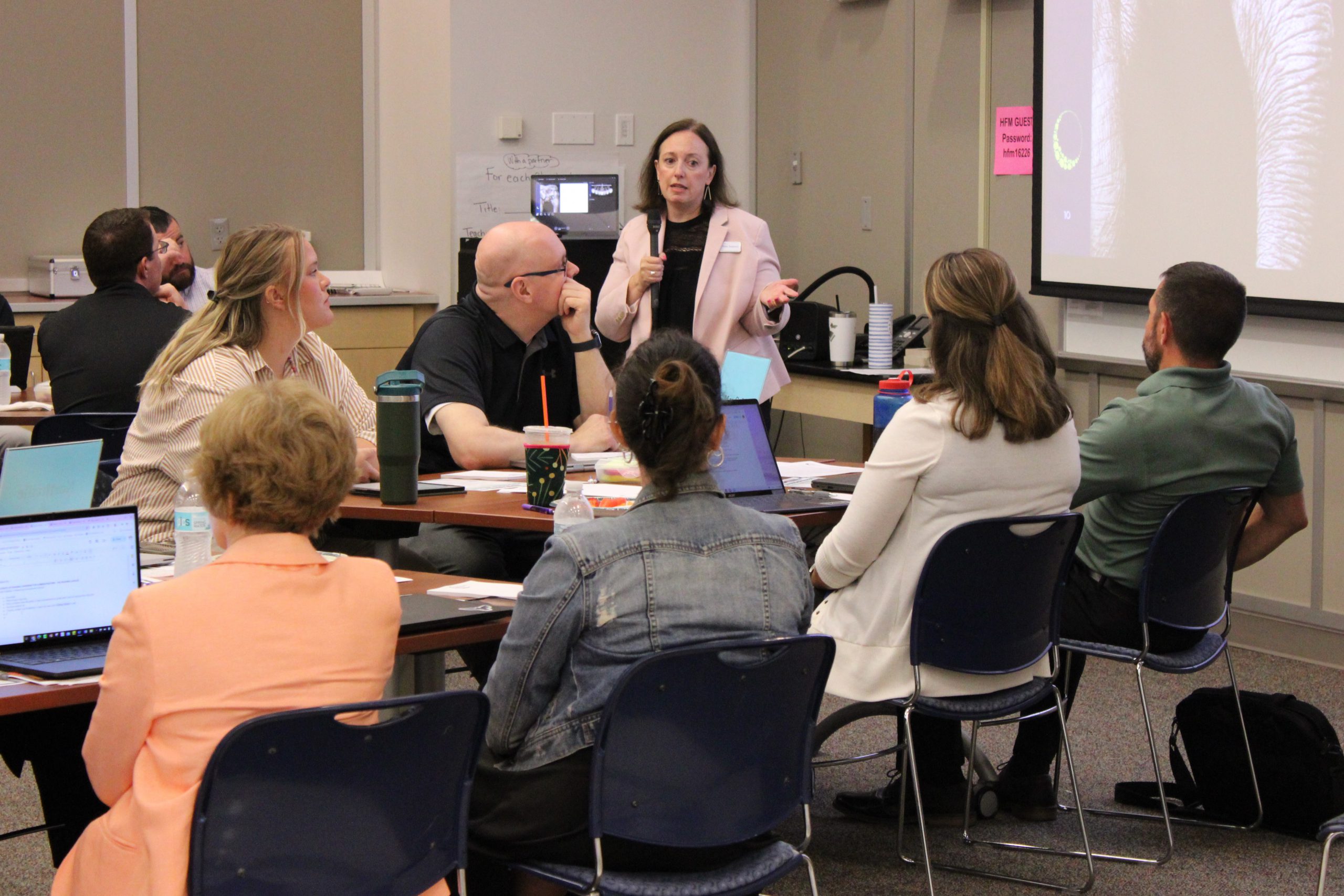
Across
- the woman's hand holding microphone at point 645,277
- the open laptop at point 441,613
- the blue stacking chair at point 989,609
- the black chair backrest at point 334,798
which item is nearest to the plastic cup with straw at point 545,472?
the open laptop at point 441,613

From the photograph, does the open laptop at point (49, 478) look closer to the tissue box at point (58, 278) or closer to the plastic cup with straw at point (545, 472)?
the plastic cup with straw at point (545, 472)

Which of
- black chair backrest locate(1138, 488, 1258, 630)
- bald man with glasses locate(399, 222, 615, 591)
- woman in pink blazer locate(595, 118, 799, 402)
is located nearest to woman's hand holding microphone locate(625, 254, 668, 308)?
woman in pink blazer locate(595, 118, 799, 402)

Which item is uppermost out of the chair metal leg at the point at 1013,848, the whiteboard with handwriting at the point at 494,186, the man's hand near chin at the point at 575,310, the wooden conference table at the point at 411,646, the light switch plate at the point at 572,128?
the light switch plate at the point at 572,128

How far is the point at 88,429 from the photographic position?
3.86 m

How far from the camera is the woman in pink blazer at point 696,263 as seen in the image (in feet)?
15.6

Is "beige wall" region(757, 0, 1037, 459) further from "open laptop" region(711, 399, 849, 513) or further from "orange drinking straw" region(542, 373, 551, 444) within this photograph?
"open laptop" region(711, 399, 849, 513)

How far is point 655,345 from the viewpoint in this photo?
209cm

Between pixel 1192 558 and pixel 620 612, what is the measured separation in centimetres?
156

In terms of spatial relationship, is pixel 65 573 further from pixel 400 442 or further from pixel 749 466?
pixel 749 466

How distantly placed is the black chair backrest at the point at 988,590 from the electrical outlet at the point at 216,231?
5.30 m

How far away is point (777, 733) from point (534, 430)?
1283mm

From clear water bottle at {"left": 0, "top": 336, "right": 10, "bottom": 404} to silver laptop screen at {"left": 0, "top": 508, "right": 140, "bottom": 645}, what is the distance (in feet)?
→ 9.62

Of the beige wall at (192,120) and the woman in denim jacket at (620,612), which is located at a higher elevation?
the beige wall at (192,120)

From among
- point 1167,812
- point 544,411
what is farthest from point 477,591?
point 1167,812
